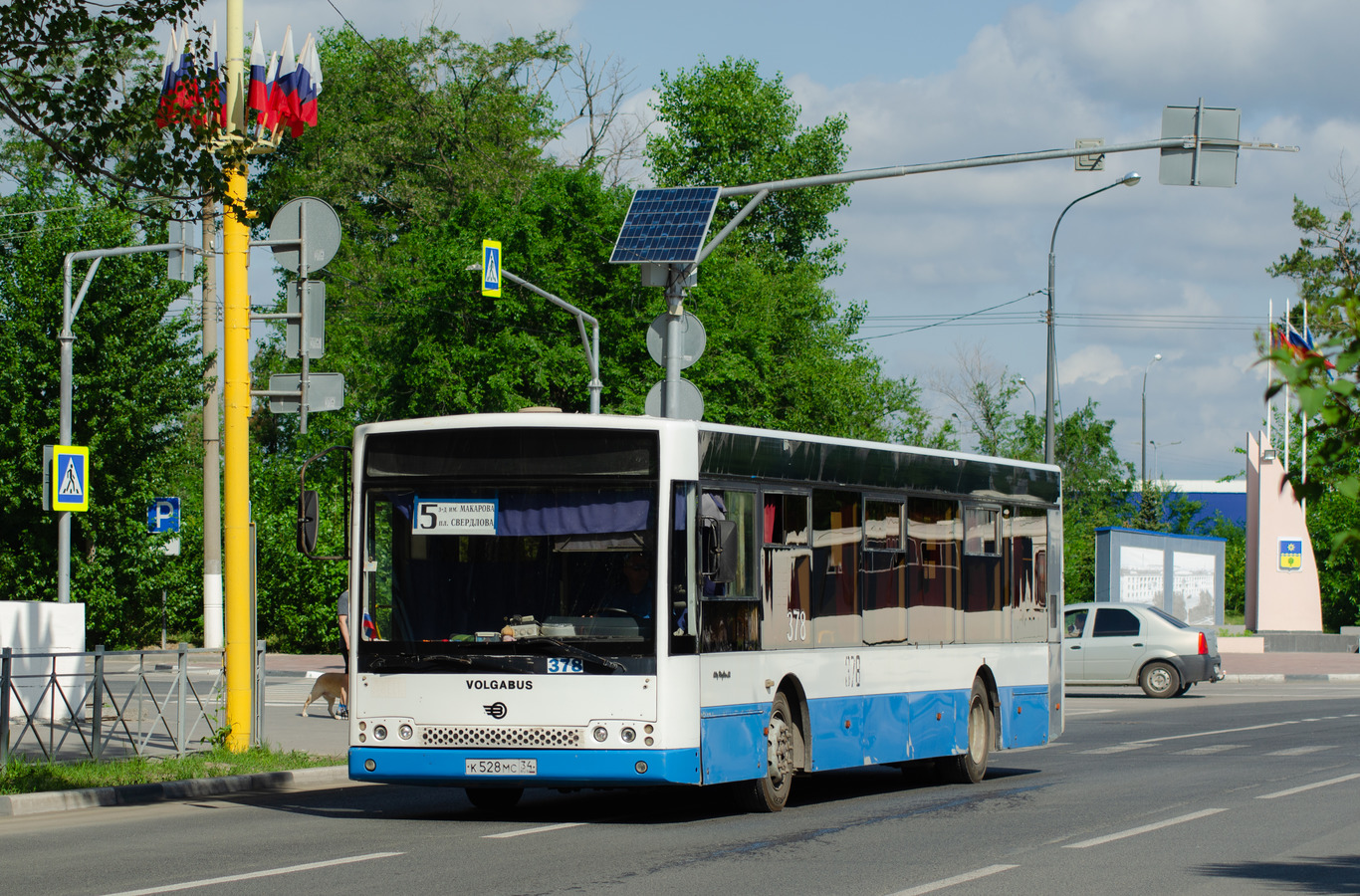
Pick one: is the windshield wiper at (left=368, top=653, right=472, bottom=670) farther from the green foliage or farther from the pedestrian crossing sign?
the green foliage

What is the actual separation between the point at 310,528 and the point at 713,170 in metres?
49.9

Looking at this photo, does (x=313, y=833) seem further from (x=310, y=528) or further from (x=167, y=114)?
(x=167, y=114)

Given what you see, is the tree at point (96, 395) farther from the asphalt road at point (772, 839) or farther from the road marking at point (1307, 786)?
the road marking at point (1307, 786)

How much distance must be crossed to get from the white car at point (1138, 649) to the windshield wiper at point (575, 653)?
20.4 metres

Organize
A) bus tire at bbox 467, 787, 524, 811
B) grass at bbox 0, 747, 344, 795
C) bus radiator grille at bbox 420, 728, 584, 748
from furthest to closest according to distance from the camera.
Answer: grass at bbox 0, 747, 344, 795
bus tire at bbox 467, 787, 524, 811
bus radiator grille at bbox 420, 728, 584, 748

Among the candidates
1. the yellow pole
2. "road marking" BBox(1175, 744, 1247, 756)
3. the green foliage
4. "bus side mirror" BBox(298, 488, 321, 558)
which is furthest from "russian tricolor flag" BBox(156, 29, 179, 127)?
the green foliage

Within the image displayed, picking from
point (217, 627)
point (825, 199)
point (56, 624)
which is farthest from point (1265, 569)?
point (56, 624)

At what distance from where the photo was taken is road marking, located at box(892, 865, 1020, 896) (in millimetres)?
9203

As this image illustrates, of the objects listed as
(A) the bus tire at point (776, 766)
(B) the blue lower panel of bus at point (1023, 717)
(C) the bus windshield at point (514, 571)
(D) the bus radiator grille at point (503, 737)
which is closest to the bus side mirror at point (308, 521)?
(C) the bus windshield at point (514, 571)

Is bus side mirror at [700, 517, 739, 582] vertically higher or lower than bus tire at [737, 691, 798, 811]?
higher

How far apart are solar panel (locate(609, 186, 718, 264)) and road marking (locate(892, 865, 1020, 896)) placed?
977 cm

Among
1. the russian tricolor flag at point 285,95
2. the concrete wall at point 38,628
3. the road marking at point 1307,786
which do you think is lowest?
the road marking at point 1307,786

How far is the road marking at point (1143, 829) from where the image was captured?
11.4m

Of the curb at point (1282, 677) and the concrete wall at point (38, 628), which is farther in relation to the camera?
the curb at point (1282, 677)
